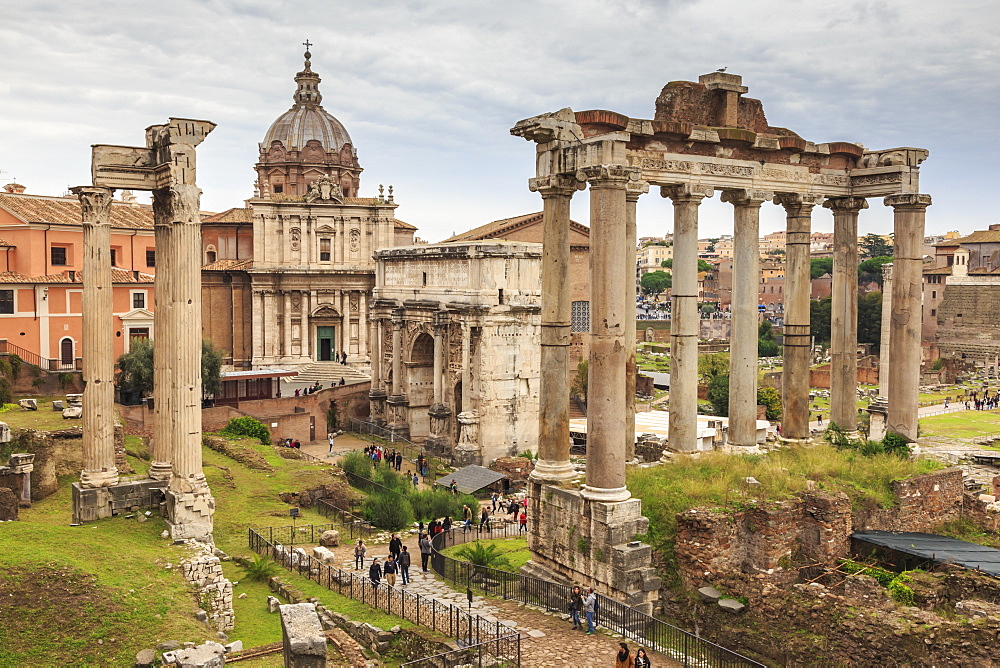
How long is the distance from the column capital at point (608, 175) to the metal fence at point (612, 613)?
247 inches

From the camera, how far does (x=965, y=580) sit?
469 inches

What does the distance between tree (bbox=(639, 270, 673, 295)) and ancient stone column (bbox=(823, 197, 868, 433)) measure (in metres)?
122

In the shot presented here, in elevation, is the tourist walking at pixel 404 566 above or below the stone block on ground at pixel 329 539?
above

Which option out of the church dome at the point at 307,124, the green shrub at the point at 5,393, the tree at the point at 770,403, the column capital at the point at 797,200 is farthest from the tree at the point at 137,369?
the tree at the point at 770,403

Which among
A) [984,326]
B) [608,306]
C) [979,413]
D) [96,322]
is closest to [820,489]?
[608,306]

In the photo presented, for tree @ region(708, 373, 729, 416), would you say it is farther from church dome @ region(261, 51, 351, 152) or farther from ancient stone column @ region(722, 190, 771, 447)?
ancient stone column @ region(722, 190, 771, 447)

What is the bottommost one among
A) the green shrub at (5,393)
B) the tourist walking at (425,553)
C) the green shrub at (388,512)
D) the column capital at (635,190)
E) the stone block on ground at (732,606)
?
the green shrub at (388,512)

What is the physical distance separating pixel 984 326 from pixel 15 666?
84.7 meters

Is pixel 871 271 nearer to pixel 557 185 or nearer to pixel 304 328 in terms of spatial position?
pixel 304 328

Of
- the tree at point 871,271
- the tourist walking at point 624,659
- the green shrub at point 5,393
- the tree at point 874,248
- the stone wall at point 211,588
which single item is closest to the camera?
the tourist walking at point 624,659

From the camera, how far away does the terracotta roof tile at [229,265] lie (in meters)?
47.5

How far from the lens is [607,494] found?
1340 cm

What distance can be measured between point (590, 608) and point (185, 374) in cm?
830

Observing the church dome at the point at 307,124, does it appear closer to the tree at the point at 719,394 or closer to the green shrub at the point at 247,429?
the green shrub at the point at 247,429
